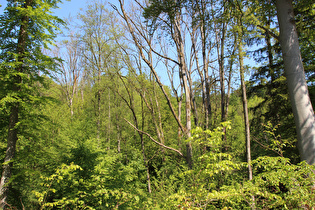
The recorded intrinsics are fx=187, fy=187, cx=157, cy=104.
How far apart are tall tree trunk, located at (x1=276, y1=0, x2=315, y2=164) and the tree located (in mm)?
7584

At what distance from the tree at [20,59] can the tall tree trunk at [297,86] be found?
24.9ft

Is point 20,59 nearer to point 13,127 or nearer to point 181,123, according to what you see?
point 13,127

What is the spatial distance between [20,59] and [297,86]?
28.6 feet

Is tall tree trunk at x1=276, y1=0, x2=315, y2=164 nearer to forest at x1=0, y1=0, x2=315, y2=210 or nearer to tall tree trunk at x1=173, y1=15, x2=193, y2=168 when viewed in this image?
forest at x1=0, y1=0, x2=315, y2=210

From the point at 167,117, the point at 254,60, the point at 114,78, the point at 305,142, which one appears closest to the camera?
the point at 305,142

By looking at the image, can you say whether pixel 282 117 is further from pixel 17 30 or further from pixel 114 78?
pixel 17 30

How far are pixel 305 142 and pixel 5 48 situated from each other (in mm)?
9781

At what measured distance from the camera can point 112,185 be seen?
6770mm

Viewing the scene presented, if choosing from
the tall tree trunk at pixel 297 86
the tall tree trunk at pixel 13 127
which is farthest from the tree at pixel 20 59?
the tall tree trunk at pixel 297 86

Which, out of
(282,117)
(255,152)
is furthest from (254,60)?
(255,152)

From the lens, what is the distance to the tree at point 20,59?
21.7 feet

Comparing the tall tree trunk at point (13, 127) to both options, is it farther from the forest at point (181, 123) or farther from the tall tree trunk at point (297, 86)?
the tall tree trunk at point (297, 86)

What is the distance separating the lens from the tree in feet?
21.7

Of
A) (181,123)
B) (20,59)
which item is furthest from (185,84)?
(20,59)
